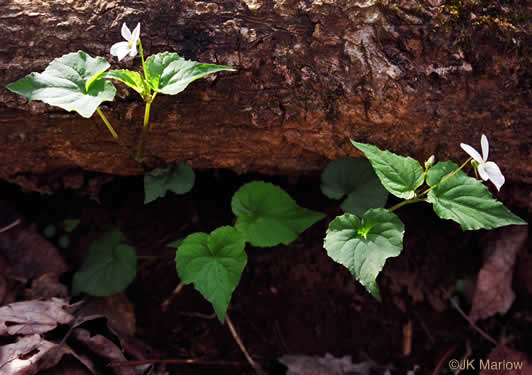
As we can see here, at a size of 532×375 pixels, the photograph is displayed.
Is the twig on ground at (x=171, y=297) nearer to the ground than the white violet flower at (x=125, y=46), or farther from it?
nearer to the ground

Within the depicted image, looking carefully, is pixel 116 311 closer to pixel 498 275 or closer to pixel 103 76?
pixel 103 76

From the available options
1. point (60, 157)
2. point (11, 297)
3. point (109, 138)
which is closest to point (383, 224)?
point (109, 138)

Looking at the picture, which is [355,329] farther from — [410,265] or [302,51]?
[302,51]

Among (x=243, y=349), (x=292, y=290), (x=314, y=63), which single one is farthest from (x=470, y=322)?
(x=314, y=63)

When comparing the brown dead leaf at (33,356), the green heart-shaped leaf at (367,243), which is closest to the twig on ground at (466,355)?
the green heart-shaped leaf at (367,243)

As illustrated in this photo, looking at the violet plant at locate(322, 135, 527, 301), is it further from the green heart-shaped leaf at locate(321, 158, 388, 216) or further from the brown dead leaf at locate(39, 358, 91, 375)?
the brown dead leaf at locate(39, 358, 91, 375)

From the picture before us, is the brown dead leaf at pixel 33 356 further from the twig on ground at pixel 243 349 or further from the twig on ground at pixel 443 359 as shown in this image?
the twig on ground at pixel 443 359
